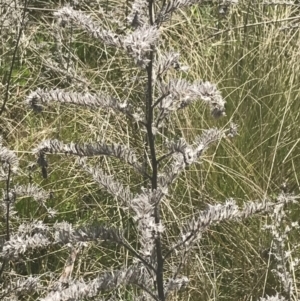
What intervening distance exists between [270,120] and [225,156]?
28 cm

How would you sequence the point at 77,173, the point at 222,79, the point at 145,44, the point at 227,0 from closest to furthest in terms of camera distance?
the point at 145,44
the point at 227,0
the point at 77,173
the point at 222,79

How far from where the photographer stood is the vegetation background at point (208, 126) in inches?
88.9

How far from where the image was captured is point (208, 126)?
2.62 m

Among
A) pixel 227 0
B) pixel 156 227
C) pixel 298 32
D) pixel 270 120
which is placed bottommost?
Answer: pixel 156 227

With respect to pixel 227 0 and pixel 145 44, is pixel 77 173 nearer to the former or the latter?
pixel 227 0

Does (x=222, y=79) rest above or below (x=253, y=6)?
below

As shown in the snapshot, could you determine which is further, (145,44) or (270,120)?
(270,120)

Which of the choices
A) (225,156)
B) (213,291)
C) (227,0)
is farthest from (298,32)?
(227,0)

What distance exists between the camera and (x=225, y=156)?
2.56m

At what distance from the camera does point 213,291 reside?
209cm

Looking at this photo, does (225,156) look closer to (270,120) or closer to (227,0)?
(270,120)

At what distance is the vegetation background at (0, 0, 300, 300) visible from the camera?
88.9 inches

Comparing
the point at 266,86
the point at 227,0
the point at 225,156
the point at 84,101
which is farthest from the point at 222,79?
the point at 84,101

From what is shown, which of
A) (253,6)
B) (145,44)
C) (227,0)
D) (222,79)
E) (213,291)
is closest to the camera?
(145,44)
